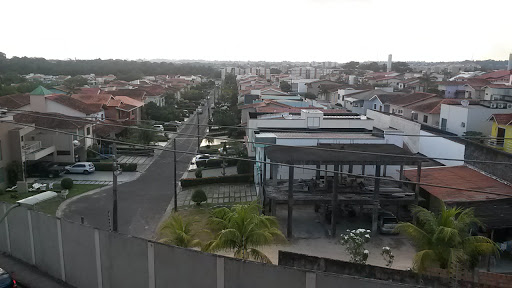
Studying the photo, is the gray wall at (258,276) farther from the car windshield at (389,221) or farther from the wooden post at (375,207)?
the car windshield at (389,221)

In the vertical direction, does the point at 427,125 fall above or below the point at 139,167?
above

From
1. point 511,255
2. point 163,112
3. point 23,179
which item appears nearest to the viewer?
point 511,255

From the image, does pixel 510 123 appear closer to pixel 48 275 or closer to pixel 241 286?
pixel 241 286

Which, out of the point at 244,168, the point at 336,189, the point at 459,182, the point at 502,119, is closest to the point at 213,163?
the point at 244,168

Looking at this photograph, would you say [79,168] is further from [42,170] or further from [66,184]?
[66,184]

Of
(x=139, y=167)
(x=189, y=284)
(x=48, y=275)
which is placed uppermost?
(x=189, y=284)

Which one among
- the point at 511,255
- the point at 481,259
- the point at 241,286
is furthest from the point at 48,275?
the point at 511,255

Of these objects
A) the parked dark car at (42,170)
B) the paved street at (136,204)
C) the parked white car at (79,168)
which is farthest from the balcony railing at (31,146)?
the paved street at (136,204)
